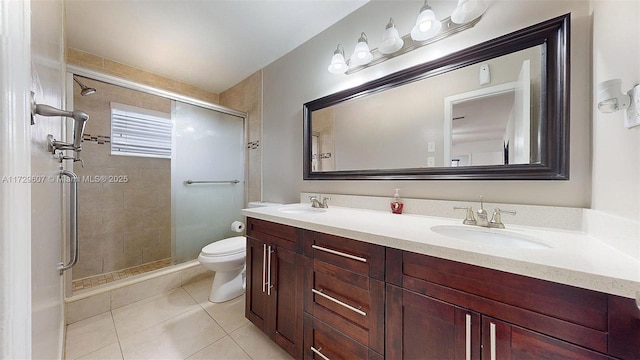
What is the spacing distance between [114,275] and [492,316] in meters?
3.09

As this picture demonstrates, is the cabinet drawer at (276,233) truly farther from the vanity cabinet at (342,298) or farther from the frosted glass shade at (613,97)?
the frosted glass shade at (613,97)

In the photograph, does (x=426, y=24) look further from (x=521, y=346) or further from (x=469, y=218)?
(x=521, y=346)

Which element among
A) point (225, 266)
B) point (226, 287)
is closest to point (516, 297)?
point (225, 266)

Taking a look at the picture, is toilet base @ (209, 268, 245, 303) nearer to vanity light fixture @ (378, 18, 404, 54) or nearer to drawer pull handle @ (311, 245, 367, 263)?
drawer pull handle @ (311, 245, 367, 263)

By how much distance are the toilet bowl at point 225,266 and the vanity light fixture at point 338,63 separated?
1.68 meters

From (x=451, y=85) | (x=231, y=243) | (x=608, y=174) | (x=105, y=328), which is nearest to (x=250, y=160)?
(x=231, y=243)

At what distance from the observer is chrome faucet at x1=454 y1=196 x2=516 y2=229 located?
101cm

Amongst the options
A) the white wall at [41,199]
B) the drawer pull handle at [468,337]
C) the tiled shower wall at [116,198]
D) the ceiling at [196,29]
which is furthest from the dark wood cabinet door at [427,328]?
the tiled shower wall at [116,198]

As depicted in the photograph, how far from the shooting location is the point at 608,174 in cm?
78

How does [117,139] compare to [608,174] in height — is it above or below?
above

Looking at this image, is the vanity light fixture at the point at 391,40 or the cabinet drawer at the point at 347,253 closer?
the cabinet drawer at the point at 347,253

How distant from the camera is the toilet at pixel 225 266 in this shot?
1846 millimetres

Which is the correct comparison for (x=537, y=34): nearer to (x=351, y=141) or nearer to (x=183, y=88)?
(x=351, y=141)

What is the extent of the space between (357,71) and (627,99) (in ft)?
4.31
